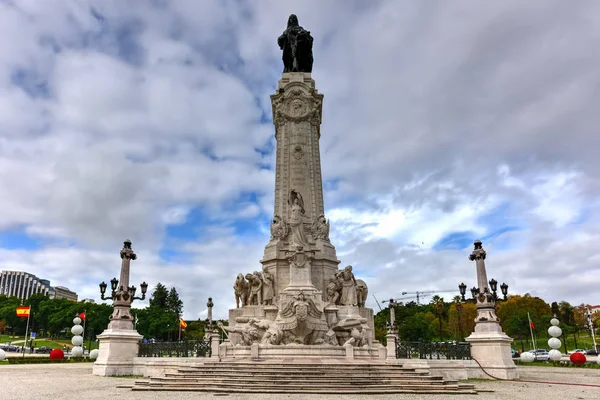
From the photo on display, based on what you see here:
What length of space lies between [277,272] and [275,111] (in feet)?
36.3

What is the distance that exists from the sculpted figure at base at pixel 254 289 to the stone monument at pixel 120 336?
5.27m

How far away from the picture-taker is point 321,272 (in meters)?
24.8

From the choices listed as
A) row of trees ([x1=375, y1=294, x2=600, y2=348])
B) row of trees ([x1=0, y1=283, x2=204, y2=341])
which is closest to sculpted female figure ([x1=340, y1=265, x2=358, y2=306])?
row of trees ([x1=375, y1=294, x2=600, y2=348])

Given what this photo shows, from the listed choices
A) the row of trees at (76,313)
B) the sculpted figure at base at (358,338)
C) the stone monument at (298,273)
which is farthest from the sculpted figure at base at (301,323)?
the row of trees at (76,313)

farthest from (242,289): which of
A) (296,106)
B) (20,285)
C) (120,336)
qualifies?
(20,285)

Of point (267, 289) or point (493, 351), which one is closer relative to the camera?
point (493, 351)

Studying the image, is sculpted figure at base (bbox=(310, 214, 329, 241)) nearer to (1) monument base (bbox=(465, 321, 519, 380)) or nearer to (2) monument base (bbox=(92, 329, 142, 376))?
(1) monument base (bbox=(465, 321, 519, 380))

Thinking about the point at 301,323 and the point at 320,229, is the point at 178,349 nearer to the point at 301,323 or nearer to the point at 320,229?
the point at 301,323

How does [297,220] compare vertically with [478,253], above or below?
above

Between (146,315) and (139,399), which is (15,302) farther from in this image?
(139,399)

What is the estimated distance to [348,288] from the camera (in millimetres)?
23672

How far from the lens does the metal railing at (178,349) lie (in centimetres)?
2069

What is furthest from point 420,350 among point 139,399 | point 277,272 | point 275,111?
point 275,111

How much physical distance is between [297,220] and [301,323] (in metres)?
6.72
